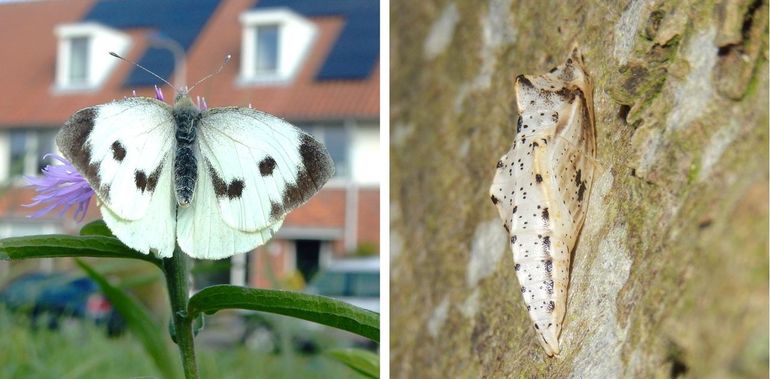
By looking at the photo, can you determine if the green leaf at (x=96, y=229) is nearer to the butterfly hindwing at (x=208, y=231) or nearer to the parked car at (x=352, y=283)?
the butterfly hindwing at (x=208, y=231)

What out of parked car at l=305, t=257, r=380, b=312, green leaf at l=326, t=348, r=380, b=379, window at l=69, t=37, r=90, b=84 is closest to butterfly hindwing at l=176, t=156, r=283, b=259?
green leaf at l=326, t=348, r=380, b=379

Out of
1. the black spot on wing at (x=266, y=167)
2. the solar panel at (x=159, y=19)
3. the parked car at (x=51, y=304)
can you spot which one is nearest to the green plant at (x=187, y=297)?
the black spot on wing at (x=266, y=167)

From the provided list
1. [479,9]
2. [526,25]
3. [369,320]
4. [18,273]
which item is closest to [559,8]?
[526,25]

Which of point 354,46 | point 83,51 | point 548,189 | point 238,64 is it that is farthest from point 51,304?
point 83,51

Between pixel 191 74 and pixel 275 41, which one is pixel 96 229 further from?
pixel 275 41

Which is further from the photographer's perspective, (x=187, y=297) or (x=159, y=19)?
(x=159, y=19)

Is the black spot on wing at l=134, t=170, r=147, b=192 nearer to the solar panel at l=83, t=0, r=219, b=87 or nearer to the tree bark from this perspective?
the tree bark

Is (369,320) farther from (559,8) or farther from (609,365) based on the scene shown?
(559,8)
